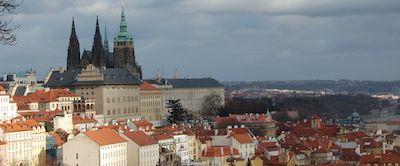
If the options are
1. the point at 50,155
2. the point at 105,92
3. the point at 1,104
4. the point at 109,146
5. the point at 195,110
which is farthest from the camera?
the point at 195,110

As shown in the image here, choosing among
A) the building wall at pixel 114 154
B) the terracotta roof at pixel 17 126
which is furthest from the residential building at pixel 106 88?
the building wall at pixel 114 154

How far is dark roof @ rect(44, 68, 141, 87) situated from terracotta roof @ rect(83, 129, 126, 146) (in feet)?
119

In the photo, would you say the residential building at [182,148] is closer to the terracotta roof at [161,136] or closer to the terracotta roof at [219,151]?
the terracotta roof at [161,136]

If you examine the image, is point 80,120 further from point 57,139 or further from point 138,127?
point 57,139

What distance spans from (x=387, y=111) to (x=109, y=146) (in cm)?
13617

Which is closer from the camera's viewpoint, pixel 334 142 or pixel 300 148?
pixel 300 148

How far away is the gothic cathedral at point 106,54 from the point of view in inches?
4412

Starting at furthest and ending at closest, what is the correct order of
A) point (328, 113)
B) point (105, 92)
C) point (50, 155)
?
point (328, 113) → point (105, 92) → point (50, 155)

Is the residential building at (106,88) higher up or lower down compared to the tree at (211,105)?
higher up

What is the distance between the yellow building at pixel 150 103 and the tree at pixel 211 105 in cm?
967

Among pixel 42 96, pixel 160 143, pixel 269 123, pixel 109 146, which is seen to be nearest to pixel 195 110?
pixel 269 123

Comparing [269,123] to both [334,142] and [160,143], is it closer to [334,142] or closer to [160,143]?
[334,142]

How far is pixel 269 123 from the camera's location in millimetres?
94938

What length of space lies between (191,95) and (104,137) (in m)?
74.2
